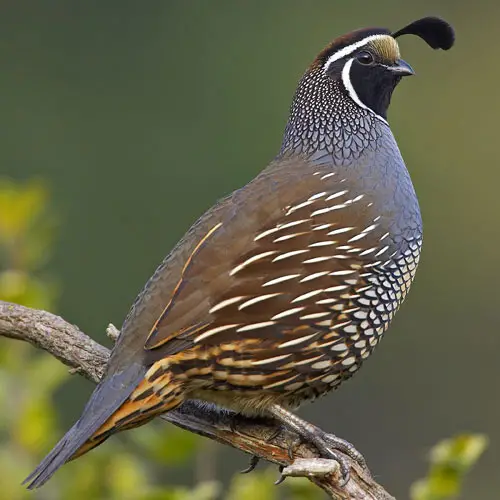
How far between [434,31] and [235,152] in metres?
7.97

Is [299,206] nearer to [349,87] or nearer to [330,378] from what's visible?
[330,378]

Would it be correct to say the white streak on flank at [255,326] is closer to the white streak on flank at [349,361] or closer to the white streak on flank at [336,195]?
the white streak on flank at [349,361]

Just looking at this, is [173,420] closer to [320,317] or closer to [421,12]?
[320,317]

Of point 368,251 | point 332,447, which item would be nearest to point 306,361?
point 332,447

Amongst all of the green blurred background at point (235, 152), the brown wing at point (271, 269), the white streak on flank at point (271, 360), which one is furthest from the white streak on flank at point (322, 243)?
the green blurred background at point (235, 152)

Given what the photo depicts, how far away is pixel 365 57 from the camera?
443 centimetres

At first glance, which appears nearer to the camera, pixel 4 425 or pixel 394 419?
pixel 4 425

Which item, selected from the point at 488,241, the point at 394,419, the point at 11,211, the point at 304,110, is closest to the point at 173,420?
the point at 11,211

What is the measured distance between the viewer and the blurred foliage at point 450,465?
3695 mm

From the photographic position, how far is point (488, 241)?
1309cm

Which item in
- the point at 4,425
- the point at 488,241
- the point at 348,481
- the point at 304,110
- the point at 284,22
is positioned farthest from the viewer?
the point at 284,22

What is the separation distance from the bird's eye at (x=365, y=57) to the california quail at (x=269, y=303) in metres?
0.42

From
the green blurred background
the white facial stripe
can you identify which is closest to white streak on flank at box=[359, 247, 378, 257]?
the white facial stripe

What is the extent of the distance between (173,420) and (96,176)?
26.7ft
